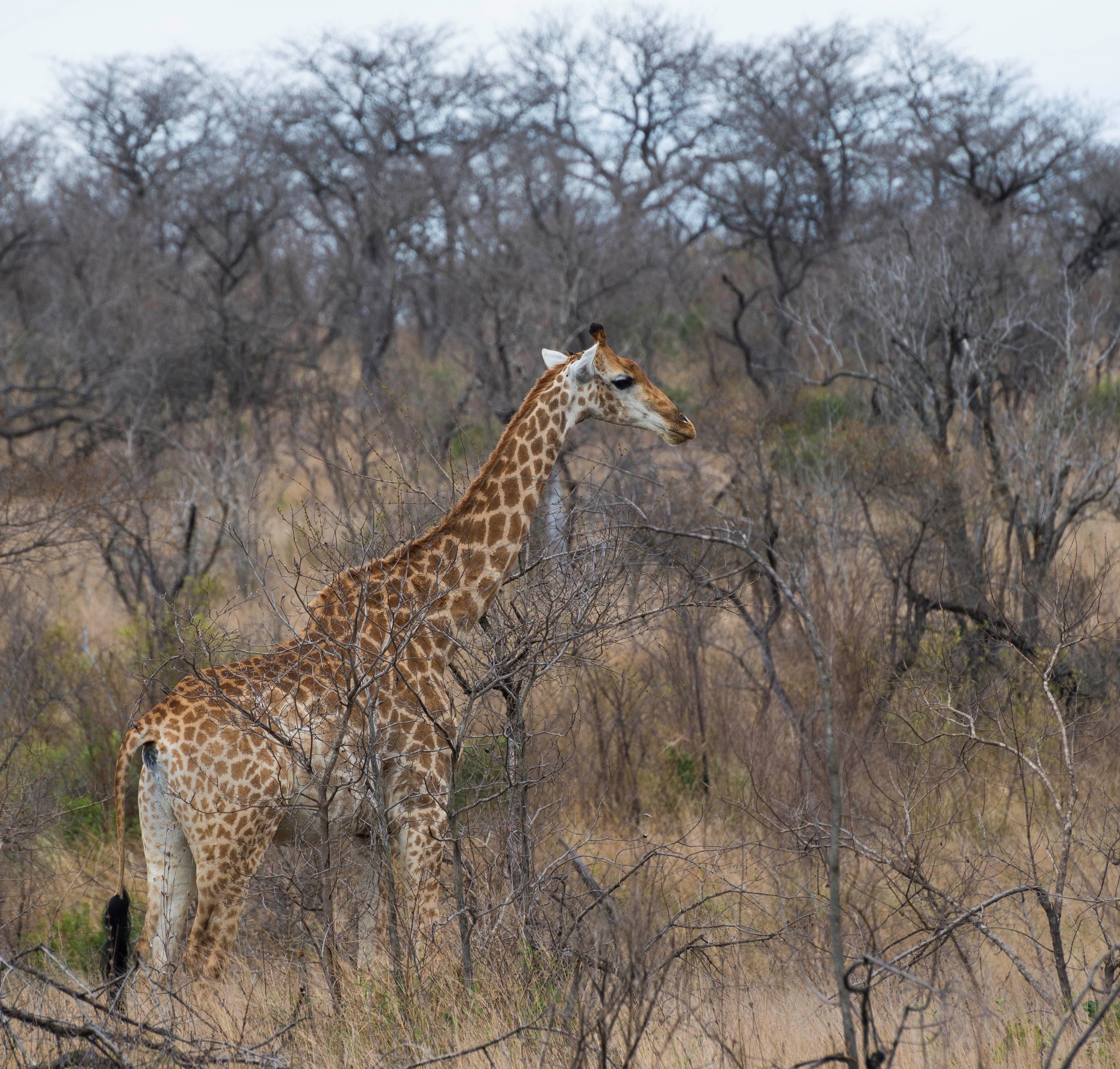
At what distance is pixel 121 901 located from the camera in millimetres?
4488

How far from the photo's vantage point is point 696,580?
439 centimetres

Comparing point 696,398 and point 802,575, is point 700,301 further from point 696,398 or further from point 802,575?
point 802,575

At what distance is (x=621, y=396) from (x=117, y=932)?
284 cm

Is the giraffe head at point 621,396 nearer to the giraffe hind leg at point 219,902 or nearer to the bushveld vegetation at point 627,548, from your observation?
the bushveld vegetation at point 627,548

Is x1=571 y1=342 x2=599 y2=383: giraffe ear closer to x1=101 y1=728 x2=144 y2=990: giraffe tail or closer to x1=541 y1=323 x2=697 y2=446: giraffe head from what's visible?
x1=541 y1=323 x2=697 y2=446: giraffe head

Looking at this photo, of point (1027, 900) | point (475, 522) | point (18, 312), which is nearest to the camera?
point (475, 522)

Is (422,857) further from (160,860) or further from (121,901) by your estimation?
(121,901)

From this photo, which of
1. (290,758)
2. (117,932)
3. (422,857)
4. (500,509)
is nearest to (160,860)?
(117,932)

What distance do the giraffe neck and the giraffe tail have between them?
1.25m

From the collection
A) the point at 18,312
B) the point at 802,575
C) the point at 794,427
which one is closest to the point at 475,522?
the point at 802,575

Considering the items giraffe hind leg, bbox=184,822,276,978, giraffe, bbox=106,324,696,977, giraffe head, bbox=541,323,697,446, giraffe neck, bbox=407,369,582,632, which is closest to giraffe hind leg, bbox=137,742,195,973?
giraffe, bbox=106,324,696,977

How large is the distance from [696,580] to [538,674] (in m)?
0.66

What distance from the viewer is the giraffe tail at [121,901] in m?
4.48

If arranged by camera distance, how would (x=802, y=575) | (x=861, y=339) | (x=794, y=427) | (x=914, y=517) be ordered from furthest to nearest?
(x=861, y=339) < (x=794, y=427) < (x=914, y=517) < (x=802, y=575)
